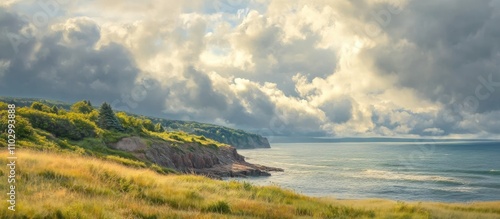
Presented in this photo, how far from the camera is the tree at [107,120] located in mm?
81062

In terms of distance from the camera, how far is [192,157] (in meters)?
89.2

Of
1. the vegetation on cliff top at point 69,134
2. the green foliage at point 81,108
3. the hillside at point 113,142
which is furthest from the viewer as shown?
the green foliage at point 81,108

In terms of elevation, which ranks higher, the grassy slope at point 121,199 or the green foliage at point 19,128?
the green foliage at point 19,128

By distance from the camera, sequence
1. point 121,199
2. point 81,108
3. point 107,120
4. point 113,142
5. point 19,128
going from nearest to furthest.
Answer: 1. point 121,199
2. point 19,128
3. point 113,142
4. point 107,120
5. point 81,108

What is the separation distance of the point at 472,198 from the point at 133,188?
66156mm

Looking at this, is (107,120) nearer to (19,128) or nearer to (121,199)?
(19,128)

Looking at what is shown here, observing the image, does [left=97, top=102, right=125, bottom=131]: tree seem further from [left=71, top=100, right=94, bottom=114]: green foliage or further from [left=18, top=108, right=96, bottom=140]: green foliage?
[left=71, top=100, right=94, bottom=114]: green foliage

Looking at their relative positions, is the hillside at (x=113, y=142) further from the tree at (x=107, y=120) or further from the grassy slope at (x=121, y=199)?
the grassy slope at (x=121, y=199)

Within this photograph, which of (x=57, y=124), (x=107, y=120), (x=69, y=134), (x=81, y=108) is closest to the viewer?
(x=57, y=124)

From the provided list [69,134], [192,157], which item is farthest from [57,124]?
[192,157]

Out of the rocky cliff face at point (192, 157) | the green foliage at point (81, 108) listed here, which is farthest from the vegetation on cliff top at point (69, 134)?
the green foliage at point (81, 108)

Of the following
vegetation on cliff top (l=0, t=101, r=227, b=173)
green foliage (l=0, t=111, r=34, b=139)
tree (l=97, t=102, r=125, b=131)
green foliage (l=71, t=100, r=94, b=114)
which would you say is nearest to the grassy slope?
vegetation on cliff top (l=0, t=101, r=227, b=173)

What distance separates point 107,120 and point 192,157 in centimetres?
2109

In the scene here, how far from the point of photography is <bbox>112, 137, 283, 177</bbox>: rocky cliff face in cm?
6988
